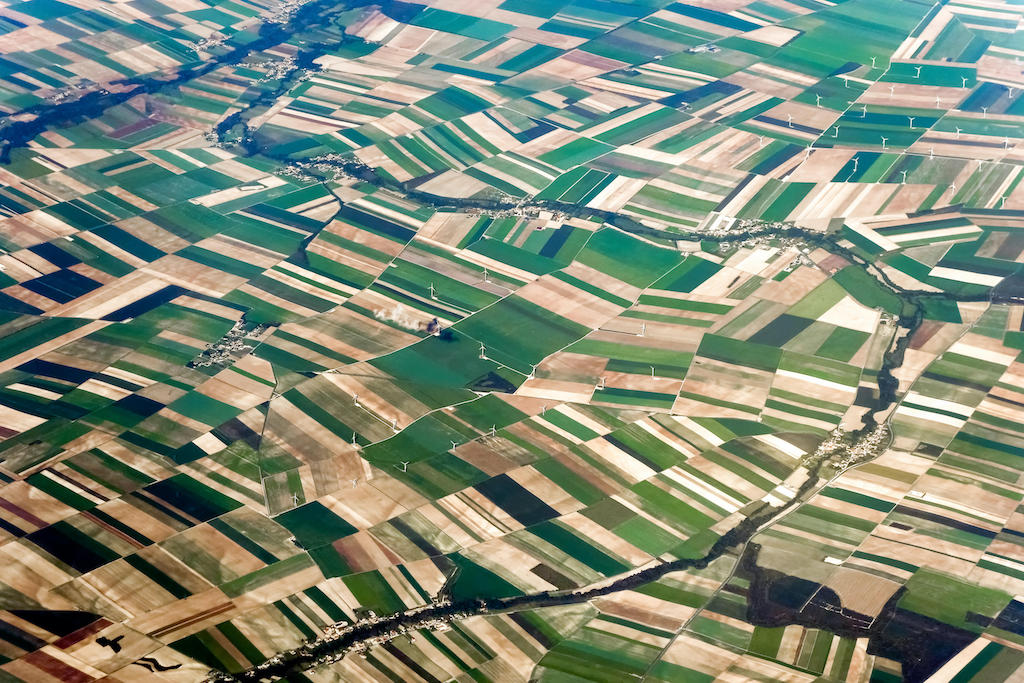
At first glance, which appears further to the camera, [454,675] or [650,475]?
[650,475]

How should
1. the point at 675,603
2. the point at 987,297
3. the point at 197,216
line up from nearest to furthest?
the point at 675,603, the point at 987,297, the point at 197,216

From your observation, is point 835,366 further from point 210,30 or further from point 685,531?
point 210,30

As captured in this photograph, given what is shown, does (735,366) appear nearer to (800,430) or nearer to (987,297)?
(800,430)

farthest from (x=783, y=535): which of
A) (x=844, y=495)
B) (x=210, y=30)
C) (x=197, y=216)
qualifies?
(x=210, y=30)

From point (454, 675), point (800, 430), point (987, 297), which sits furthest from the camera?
point (987, 297)

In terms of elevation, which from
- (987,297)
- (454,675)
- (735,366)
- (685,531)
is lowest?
(454,675)

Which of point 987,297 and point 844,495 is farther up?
point 987,297

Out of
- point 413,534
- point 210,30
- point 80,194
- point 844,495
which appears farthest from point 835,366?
point 210,30
